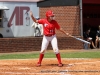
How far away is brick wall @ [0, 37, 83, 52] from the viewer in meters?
23.6

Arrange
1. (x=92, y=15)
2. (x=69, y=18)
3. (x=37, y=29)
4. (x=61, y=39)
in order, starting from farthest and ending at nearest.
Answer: (x=92, y=15) < (x=69, y=18) < (x=37, y=29) < (x=61, y=39)

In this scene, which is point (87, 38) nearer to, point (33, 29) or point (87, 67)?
point (33, 29)

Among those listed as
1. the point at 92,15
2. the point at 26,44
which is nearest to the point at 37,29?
the point at 26,44

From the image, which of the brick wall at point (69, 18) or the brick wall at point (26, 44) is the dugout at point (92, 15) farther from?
the brick wall at point (26, 44)

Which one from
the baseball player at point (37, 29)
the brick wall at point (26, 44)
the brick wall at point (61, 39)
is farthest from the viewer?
the baseball player at point (37, 29)

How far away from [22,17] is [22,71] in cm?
1623

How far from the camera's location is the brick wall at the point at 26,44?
23.6m

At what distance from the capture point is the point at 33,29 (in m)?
27.8

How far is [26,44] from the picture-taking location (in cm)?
2422

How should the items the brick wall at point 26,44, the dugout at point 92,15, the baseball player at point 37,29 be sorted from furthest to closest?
the dugout at point 92,15 < the baseball player at point 37,29 < the brick wall at point 26,44

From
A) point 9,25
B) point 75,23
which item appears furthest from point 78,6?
point 9,25

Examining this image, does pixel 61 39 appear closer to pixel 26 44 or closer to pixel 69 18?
pixel 69 18

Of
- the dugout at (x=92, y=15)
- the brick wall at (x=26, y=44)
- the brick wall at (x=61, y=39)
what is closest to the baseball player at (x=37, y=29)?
the brick wall at (x=61, y=39)

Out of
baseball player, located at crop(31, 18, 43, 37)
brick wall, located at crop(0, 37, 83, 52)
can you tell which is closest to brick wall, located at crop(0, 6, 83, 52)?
brick wall, located at crop(0, 37, 83, 52)
